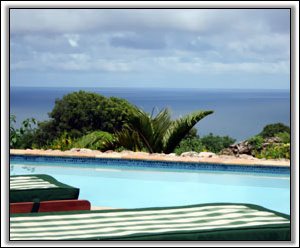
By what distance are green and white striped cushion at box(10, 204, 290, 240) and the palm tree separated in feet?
21.3

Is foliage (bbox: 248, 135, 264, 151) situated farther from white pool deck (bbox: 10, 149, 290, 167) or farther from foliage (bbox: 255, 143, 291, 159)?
white pool deck (bbox: 10, 149, 290, 167)

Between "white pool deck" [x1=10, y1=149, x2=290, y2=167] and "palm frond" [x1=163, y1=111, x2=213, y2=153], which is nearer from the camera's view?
"white pool deck" [x1=10, y1=149, x2=290, y2=167]

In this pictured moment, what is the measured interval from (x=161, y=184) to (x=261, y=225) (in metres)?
5.15

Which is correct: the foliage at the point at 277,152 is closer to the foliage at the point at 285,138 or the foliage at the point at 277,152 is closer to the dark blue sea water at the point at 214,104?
the foliage at the point at 285,138

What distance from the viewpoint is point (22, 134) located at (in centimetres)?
1315

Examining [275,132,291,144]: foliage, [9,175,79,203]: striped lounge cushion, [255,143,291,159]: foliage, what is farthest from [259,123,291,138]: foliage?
[9,175,79,203]: striped lounge cushion

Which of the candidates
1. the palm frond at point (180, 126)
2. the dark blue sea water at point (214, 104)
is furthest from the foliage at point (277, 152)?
the dark blue sea water at point (214, 104)

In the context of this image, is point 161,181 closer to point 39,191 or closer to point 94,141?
point 94,141

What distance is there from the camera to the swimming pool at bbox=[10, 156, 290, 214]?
30.2ft

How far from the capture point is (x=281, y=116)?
42438 mm

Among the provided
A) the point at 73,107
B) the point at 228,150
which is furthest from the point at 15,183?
the point at 73,107

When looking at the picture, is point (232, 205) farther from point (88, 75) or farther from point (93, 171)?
point (88, 75)

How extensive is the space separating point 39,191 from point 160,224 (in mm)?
1886

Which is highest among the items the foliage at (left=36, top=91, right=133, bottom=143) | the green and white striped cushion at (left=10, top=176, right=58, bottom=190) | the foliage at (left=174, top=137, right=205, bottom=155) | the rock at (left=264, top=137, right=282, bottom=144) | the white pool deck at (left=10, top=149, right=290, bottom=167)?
the foliage at (left=36, top=91, right=133, bottom=143)
